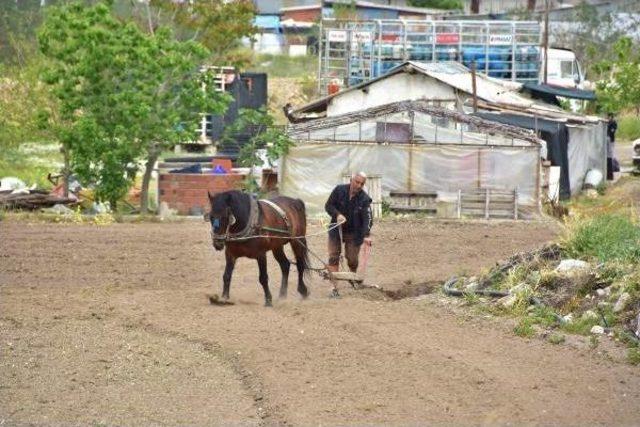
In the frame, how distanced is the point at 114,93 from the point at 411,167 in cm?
741

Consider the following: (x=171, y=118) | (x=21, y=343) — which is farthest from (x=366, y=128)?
(x=21, y=343)

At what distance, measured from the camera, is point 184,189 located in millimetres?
31297

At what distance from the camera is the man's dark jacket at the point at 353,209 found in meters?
18.6

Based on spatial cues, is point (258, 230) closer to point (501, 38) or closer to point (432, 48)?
point (501, 38)

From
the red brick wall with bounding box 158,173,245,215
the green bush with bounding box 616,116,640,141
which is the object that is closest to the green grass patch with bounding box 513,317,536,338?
the red brick wall with bounding box 158,173,245,215

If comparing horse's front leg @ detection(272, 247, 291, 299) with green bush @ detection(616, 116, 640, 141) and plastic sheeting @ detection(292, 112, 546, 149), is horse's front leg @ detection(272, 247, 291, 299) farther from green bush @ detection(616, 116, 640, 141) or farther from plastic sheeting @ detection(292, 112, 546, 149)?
green bush @ detection(616, 116, 640, 141)

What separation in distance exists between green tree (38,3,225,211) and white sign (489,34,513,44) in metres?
22.7

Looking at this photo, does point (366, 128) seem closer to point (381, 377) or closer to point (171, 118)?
point (171, 118)

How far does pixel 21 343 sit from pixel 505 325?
5.28 m

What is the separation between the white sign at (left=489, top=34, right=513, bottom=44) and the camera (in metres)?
51.8

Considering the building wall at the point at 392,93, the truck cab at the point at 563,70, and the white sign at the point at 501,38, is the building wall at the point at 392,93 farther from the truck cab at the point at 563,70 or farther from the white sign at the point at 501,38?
the truck cab at the point at 563,70

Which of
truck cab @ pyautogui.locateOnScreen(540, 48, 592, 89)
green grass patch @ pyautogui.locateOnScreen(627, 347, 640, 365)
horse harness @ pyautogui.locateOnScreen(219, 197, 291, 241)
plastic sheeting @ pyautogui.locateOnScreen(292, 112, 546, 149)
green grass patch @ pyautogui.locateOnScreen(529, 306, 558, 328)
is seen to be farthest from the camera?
truck cab @ pyautogui.locateOnScreen(540, 48, 592, 89)

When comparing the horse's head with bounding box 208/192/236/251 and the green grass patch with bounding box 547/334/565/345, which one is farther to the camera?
the horse's head with bounding box 208/192/236/251

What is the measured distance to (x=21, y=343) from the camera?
563 inches
